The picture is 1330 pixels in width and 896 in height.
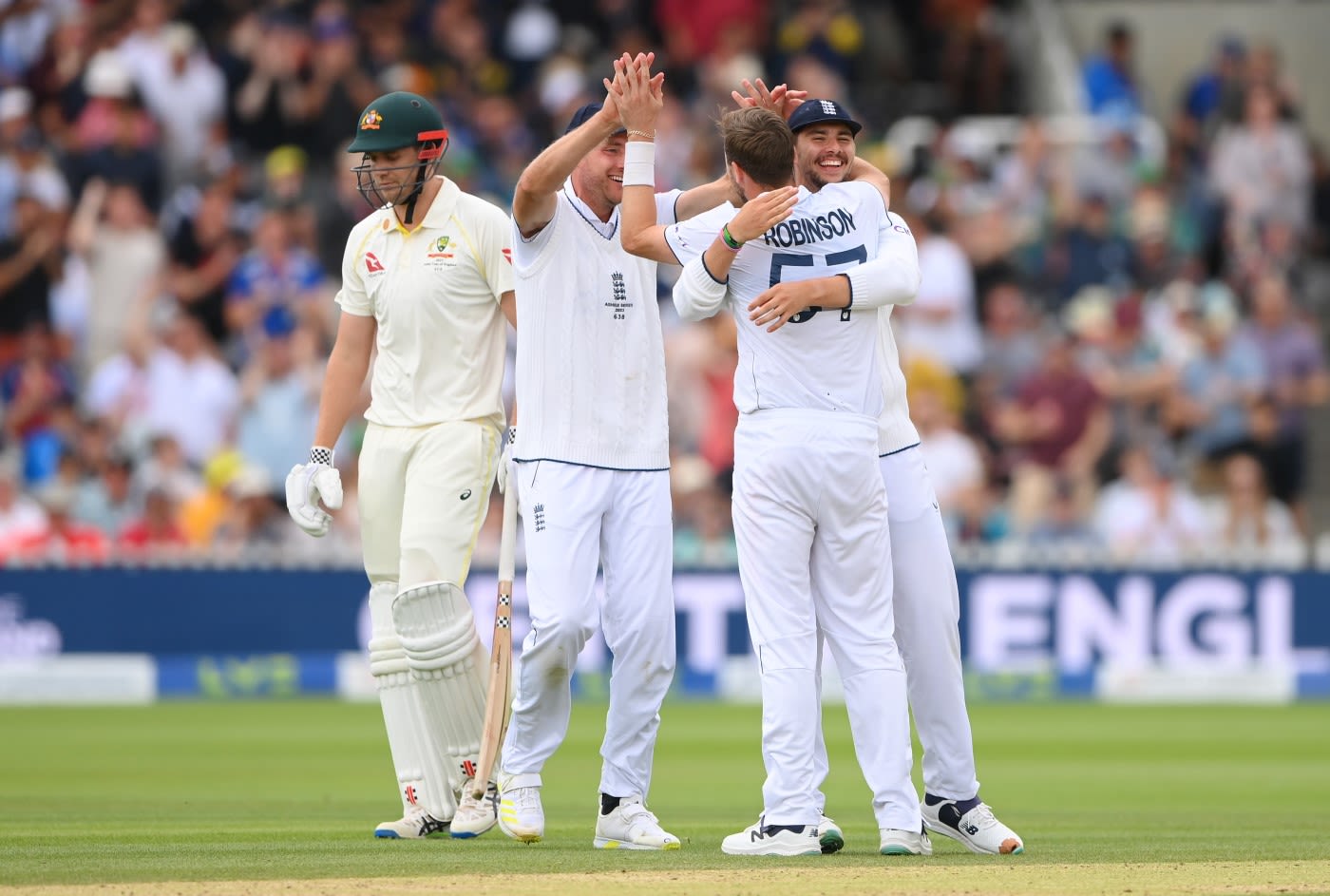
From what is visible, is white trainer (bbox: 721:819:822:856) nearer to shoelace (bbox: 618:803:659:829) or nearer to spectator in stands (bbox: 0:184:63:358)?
shoelace (bbox: 618:803:659:829)

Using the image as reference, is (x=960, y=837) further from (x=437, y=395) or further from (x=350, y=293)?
(x=350, y=293)

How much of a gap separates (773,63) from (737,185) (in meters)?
12.3

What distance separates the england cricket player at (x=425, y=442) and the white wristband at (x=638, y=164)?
809 millimetres

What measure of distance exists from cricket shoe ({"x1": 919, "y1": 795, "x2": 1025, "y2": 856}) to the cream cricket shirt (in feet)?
6.30

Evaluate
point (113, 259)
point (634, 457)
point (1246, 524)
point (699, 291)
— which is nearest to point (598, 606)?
point (634, 457)

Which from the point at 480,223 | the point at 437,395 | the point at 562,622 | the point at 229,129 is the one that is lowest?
the point at 562,622

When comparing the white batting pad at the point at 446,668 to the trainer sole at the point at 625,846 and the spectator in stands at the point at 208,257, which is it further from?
the spectator in stands at the point at 208,257

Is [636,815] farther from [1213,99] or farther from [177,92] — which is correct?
[1213,99]

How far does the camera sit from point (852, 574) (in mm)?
6652

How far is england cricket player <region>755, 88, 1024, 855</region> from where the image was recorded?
22.4 feet

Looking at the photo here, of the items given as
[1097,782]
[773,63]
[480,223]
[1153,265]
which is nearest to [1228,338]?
[1153,265]

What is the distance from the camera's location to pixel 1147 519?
15.0 metres

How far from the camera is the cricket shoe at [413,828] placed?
7.23m

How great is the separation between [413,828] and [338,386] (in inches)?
58.4
